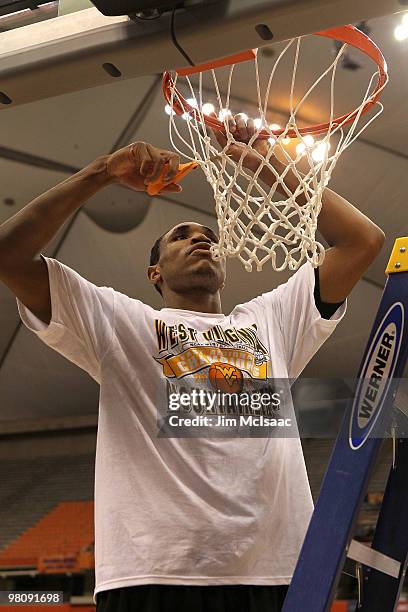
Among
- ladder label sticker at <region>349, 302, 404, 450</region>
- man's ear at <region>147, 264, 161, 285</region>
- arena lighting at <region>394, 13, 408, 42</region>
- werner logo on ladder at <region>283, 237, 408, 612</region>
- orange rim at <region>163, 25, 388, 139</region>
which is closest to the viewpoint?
werner logo on ladder at <region>283, 237, 408, 612</region>

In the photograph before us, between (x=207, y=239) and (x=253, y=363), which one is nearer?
(x=253, y=363)

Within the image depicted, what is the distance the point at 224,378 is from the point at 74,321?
0.40m

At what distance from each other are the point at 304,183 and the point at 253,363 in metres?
0.50

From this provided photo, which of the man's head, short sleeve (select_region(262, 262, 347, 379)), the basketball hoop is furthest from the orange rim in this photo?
short sleeve (select_region(262, 262, 347, 379))

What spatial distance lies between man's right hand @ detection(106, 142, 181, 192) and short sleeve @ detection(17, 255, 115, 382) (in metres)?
0.28

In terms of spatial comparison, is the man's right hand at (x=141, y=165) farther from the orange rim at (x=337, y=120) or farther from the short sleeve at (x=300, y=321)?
the short sleeve at (x=300, y=321)

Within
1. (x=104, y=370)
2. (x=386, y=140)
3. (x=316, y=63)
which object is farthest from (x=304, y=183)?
(x=386, y=140)

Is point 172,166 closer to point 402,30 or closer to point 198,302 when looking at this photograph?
point 198,302

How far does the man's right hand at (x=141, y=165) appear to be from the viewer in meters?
1.96

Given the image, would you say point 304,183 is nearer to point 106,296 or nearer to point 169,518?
point 106,296

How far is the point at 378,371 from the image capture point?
1724 millimetres

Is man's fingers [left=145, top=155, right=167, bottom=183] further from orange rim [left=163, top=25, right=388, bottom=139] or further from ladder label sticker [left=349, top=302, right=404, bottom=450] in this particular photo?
ladder label sticker [left=349, top=302, right=404, bottom=450]

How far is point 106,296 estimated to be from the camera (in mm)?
2205

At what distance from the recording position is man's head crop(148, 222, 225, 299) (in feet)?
7.76
